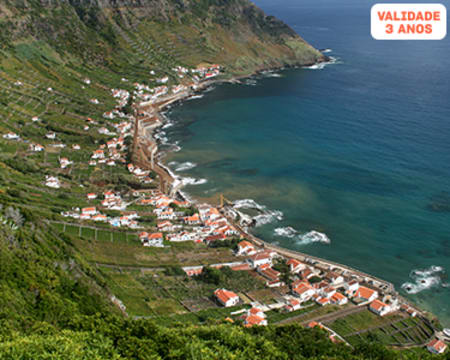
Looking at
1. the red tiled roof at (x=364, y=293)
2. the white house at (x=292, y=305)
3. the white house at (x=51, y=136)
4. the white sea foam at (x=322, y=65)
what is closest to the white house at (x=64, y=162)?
the white house at (x=51, y=136)

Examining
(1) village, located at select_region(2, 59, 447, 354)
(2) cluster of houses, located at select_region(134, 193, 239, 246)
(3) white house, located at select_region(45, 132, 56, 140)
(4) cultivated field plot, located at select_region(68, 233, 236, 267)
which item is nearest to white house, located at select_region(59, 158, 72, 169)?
(1) village, located at select_region(2, 59, 447, 354)

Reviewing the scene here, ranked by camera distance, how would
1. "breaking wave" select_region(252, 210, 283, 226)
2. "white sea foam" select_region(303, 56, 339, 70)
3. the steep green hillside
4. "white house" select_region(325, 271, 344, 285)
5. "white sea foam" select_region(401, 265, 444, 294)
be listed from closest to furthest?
the steep green hillside, "white house" select_region(325, 271, 344, 285), "white sea foam" select_region(401, 265, 444, 294), "breaking wave" select_region(252, 210, 283, 226), "white sea foam" select_region(303, 56, 339, 70)

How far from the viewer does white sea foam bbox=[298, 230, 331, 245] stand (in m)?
65.3

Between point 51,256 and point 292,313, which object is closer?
point 51,256

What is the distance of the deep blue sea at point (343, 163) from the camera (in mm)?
63500

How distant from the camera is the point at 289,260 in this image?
59531mm

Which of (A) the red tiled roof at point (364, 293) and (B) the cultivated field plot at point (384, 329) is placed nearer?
(B) the cultivated field plot at point (384, 329)

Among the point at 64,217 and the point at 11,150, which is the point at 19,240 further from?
the point at 11,150

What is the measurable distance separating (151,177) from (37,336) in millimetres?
57599

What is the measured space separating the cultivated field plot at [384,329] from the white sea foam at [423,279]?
6.45 metres

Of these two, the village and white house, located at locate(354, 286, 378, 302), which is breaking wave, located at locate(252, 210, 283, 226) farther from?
white house, located at locate(354, 286, 378, 302)

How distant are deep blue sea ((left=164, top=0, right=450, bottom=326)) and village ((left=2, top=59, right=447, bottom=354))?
4273 mm

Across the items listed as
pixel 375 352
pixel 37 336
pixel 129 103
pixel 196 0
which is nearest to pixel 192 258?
pixel 375 352

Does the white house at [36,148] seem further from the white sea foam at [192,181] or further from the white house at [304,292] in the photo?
the white house at [304,292]
